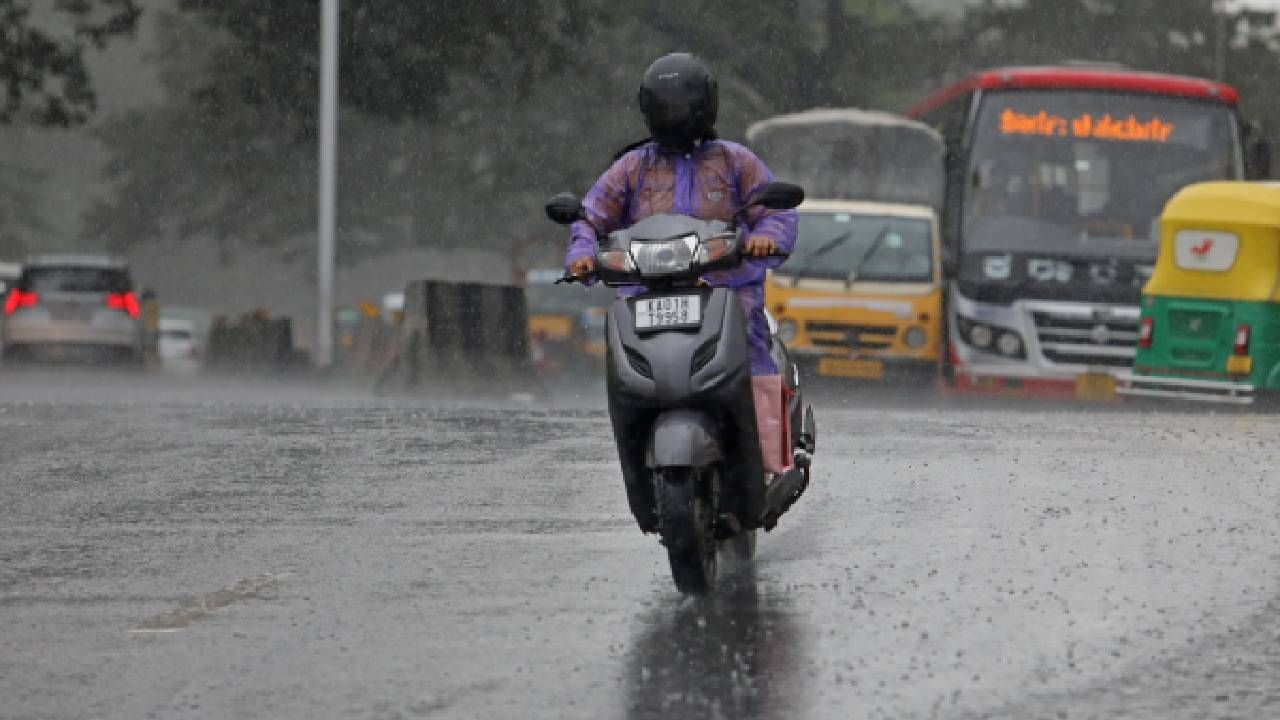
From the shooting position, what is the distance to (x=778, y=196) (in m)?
8.04

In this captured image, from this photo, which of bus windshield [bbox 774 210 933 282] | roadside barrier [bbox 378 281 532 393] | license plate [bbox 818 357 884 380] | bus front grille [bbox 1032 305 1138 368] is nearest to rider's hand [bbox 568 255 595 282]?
roadside barrier [bbox 378 281 532 393]

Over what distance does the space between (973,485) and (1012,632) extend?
427cm

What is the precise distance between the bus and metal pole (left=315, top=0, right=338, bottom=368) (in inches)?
433

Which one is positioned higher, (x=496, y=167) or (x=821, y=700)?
(x=496, y=167)

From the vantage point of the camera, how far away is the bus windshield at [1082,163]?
2522 centimetres

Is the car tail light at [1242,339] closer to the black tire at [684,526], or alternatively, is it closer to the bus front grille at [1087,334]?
the bus front grille at [1087,334]

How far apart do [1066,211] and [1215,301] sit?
347cm

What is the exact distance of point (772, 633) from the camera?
7.07 metres

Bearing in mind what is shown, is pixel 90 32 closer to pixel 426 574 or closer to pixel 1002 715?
pixel 426 574

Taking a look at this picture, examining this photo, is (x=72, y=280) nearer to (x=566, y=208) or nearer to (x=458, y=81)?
(x=458, y=81)

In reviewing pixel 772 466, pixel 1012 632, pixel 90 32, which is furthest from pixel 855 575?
pixel 90 32

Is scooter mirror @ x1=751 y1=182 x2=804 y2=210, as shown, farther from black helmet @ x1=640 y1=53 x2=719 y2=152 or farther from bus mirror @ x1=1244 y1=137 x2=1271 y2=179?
bus mirror @ x1=1244 y1=137 x2=1271 y2=179

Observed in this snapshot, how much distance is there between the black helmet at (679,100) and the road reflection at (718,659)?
1.55 metres

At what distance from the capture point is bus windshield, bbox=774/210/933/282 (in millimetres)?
25406
